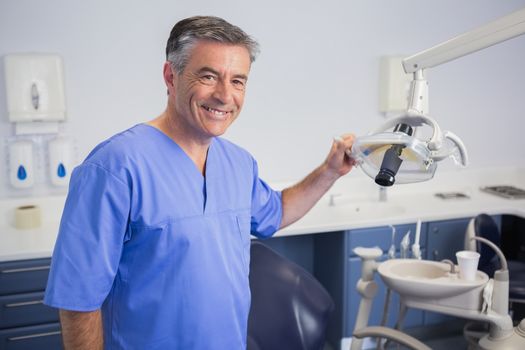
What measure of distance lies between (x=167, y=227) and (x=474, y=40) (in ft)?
2.41

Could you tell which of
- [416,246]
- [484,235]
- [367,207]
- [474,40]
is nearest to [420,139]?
[474,40]

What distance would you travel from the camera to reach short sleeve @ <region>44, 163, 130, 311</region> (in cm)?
108

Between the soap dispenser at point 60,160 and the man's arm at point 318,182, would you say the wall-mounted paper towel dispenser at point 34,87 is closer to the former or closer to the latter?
the soap dispenser at point 60,160

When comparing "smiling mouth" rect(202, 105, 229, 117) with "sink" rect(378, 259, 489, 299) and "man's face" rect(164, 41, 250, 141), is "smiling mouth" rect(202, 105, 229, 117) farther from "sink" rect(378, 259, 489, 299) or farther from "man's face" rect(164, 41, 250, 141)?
"sink" rect(378, 259, 489, 299)

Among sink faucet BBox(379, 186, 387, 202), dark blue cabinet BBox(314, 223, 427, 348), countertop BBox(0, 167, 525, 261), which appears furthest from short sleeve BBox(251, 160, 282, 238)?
sink faucet BBox(379, 186, 387, 202)

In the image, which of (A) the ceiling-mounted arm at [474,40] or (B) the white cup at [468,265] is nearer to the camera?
(A) the ceiling-mounted arm at [474,40]

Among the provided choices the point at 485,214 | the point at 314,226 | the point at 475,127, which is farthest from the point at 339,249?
the point at 475,127

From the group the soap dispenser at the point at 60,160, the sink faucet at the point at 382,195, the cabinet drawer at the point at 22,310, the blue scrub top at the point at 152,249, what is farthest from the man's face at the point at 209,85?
the sink faucet at the point at 382,195

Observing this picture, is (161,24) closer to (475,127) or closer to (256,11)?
(256,11)

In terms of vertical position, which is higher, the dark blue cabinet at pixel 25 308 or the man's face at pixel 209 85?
the man's face at pixel 209 85

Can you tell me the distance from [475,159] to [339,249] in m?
1.38

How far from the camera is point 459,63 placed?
131 inches

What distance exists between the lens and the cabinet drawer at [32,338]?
7.30 feet

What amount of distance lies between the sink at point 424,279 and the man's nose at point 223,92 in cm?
87
